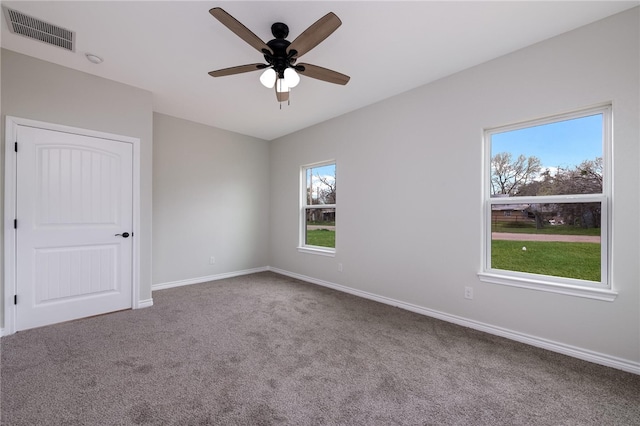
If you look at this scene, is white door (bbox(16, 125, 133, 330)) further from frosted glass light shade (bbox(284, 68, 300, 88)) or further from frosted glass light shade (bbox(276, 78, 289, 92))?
frosted glass light shade (bbox(284, 68, 300, 88))

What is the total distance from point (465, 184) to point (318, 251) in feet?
8.07

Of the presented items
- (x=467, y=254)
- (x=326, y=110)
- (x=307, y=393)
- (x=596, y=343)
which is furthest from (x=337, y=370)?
(x=326, y=110)

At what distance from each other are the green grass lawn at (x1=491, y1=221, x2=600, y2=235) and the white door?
13.7 ft

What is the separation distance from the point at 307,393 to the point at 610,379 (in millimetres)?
2146

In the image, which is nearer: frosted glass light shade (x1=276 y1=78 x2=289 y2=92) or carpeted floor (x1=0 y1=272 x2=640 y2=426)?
carpeted floor (x1=0 y1=272 x2=640 y2=426)

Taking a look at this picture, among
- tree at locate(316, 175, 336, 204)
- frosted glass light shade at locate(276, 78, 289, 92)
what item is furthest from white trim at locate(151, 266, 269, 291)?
frosted glass light shade at locate(276, 78, 289, 92)

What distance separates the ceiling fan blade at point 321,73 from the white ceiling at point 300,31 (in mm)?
339

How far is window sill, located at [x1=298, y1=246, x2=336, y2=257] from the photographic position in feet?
13.9

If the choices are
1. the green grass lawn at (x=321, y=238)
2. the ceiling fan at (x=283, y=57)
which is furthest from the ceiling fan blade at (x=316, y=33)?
the green grass lawn at (x=321, y=238)

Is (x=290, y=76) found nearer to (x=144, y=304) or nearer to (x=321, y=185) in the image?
(x=321, y=185)

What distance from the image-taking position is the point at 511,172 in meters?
2.62

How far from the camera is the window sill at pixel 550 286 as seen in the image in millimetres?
2033

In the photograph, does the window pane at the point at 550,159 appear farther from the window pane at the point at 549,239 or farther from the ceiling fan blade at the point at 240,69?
the ceiling fan blade at the point at 240,69

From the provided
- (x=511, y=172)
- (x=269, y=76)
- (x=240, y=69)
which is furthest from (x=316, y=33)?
(x=511, y=172)
